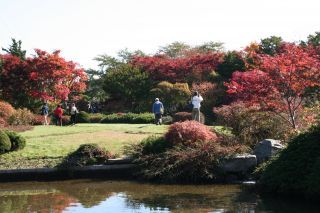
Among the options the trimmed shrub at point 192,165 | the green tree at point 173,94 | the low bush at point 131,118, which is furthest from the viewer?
the green tree at point 173,94

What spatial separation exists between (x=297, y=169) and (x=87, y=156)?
6941 millimetres

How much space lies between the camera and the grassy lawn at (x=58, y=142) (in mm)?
16859

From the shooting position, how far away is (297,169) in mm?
12195

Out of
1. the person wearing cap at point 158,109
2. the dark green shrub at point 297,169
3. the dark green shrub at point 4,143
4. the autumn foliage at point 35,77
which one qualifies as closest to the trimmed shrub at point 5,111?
the autumn foliage at point 35,77

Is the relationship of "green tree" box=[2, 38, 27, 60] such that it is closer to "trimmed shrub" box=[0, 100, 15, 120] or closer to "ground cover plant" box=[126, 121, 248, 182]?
"trimmed shrub" box=[0, 100, 15, 120]

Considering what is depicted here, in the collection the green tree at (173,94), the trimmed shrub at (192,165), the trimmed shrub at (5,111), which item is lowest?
the trimmed shrub at (192,165)

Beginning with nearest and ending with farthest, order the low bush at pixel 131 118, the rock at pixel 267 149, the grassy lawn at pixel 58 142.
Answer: the rock at pixel 267 149 < the grassy lawn at pixel 58 142 < the low bush at pixel 131 118

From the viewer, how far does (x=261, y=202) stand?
11.9m

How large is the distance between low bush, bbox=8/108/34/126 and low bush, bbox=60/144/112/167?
1189cm

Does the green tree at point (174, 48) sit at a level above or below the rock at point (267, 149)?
above

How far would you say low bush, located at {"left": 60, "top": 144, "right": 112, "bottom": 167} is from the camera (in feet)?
53.9

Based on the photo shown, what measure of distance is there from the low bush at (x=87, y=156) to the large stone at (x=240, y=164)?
383cm

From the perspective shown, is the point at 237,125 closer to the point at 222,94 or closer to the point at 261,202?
the point at 261,202

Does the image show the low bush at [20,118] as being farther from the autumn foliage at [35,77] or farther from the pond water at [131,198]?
the pond water at [131,198]
